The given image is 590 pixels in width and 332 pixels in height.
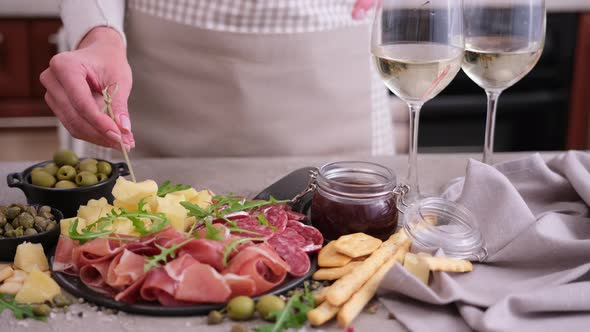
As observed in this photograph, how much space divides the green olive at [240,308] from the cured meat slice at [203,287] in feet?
0.07

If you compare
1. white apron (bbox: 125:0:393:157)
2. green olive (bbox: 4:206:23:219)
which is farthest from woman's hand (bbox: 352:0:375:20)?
green olive (bbox: 4:206:23:219)

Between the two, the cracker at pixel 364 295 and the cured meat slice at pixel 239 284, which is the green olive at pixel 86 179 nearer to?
the cured meat slice at pixel 239 284

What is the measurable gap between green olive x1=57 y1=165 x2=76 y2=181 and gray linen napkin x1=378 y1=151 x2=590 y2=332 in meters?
0.50

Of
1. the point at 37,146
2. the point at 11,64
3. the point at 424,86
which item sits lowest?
the point at 37,146

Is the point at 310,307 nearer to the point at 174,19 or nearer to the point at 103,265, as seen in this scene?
the point at 103,265

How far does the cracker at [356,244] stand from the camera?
86cm

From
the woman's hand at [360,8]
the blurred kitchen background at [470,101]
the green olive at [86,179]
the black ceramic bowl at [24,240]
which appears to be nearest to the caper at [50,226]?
the black ceramic bowl at [24,240]

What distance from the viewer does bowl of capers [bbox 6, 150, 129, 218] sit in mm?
997

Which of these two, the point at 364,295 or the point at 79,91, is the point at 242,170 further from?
the point at 364,295

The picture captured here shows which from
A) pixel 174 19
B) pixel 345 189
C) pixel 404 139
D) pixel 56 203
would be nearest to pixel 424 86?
pixel 345 189

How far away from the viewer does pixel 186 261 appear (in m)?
0.80

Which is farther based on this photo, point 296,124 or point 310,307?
point 296,124

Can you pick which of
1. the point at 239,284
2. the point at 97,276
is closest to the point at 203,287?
the point at 239,284

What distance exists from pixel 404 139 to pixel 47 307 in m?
1.80
